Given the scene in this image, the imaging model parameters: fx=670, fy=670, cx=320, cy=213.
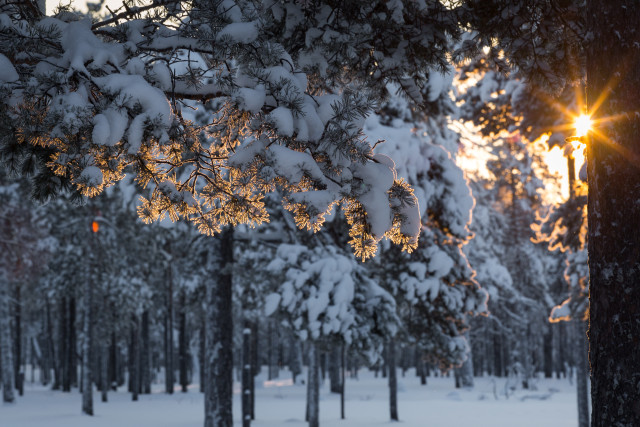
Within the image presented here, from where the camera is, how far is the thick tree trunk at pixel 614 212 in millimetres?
4121

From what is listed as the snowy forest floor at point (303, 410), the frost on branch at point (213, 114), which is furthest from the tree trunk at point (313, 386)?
the frost on branch at point (213, 114)

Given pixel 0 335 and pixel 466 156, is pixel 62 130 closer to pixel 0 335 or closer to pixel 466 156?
pixel 466 156

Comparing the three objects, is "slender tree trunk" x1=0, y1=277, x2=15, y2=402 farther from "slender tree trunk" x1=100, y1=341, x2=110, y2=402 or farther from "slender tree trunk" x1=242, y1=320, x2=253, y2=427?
"slender tree trunk" x1=242, y1=320, x2=253, y2=427

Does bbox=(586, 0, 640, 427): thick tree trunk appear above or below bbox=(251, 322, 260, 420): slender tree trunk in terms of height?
above

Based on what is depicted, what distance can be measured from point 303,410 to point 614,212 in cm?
2430

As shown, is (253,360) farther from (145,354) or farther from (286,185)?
(286,185)

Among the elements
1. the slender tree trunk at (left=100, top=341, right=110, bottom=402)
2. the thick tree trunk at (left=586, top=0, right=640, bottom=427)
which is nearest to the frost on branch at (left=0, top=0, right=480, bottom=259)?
the thick tree trunk at (left=586, top=0, right=640, bottom=427)

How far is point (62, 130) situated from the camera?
4.09 m

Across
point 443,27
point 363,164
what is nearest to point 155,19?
point 363,164

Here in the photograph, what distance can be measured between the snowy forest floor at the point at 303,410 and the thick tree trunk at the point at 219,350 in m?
10.2

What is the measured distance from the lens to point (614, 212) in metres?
4.27

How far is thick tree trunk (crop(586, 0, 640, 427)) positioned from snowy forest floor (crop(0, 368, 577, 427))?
1799cm

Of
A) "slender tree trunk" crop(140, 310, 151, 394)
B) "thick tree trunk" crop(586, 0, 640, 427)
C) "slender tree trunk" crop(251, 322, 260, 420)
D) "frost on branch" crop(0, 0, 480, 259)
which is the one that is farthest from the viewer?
"slender tree trunk" crop(140, 310, 151, 394)

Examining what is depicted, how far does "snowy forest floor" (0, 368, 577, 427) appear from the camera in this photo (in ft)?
72.1
